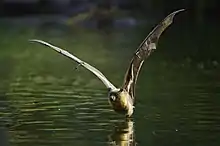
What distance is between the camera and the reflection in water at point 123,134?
8969 millimetres

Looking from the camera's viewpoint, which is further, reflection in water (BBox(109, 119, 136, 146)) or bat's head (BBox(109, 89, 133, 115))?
bat's head (BBox(109, 89, 133, 115))

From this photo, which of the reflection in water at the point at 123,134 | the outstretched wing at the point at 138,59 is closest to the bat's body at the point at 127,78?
the outstretched wing at the point at 138,59

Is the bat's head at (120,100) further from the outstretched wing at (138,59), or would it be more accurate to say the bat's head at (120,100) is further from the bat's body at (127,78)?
the outstretched wing at (138,59)

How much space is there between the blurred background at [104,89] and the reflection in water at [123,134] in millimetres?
12

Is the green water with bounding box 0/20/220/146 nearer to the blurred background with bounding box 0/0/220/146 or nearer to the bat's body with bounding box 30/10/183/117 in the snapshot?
the blurred background with bounding box 0/0/220/146

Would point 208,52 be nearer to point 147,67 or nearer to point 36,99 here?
point 147,67

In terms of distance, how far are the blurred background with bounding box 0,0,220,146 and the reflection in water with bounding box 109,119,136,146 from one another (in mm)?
12

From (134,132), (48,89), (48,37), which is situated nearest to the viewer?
(134,132)

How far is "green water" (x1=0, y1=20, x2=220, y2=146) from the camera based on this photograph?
Result: 30.6 feet

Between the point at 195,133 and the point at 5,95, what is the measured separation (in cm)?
467

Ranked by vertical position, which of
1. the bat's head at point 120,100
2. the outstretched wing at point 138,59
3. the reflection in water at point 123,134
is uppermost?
the outstretched wing at point 138,59

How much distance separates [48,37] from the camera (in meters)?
29.1

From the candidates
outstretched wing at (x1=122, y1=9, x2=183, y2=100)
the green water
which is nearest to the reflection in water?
the green water

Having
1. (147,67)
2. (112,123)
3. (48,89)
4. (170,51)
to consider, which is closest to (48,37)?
(170,51)
